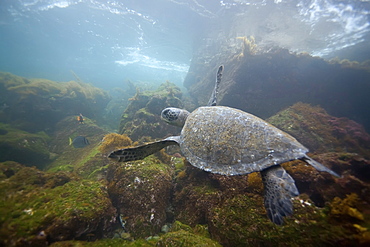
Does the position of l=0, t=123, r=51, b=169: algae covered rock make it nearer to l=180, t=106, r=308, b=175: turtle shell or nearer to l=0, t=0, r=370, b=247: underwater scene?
l=0, t=0, r=370, b=247: underwater scene

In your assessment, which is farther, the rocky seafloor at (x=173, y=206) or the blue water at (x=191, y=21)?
the blue water at (x=191, y=21)

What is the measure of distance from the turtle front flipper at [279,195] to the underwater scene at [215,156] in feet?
0.05

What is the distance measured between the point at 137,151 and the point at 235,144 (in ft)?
6.84

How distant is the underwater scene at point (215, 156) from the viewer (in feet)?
6.31

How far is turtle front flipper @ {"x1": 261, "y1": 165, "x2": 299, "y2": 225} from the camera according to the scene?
183 centimetres

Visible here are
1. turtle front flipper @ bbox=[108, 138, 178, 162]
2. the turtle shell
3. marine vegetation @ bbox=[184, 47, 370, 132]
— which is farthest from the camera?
marine vegetation @ bbox=[184, 47, 370, 132]

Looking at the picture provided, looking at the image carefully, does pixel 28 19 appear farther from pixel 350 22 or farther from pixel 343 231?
pixel 350 22

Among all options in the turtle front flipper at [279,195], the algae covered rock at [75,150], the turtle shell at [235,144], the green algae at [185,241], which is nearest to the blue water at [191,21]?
the turtle shell at [235,144]

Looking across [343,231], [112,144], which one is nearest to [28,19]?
[112,144]

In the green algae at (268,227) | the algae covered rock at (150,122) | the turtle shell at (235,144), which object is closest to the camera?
the green algae at (268,227)

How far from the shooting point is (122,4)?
14.7 metres

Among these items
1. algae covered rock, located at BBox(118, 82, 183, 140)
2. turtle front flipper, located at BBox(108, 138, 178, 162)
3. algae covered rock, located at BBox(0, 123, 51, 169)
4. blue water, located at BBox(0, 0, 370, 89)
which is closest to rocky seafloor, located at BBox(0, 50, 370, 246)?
turtle front flipper, located at BBox(108, 138, 178, 162)

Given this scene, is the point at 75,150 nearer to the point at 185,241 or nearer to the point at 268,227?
the point at 185,241

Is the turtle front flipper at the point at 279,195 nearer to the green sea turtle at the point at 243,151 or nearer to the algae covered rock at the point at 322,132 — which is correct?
the green sea turtle at the point at 243,151
